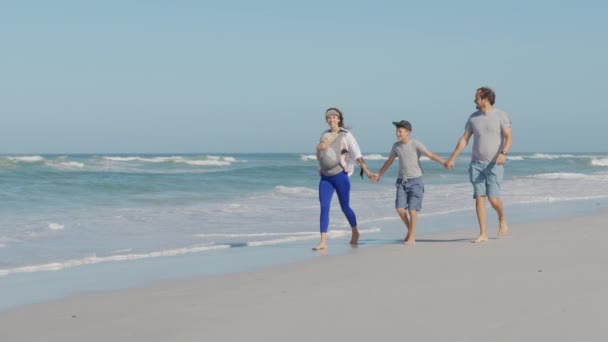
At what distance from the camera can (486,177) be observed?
8.19m

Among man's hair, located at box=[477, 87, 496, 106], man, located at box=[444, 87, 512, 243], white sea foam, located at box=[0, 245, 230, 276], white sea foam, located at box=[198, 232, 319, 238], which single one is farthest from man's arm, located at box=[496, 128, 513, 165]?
white sea foam, located at box=[0, 245, 230, 276]

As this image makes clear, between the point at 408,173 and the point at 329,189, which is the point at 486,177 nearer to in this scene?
the point at 408,173

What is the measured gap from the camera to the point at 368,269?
20.7 feet

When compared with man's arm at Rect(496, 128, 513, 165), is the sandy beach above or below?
below

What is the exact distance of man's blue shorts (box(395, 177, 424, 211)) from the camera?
28.0ft

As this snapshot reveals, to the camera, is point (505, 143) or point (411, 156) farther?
point (411, 156)

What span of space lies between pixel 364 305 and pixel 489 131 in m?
3.75

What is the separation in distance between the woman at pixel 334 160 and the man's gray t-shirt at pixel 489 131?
1135mm

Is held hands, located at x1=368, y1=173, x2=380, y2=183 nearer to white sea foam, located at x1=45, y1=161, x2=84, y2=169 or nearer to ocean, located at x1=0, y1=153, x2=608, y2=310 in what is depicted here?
ocean, located at x1=0, y1=153, x2=608, y2=310

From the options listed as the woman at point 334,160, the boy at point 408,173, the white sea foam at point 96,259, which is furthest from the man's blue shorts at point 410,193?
the white sea foam at point 96,259

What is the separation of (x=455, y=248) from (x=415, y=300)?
9.58ft

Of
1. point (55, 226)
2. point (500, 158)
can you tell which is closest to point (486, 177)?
point (500, 158)

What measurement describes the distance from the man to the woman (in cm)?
97

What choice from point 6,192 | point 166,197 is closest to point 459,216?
point 166,197
